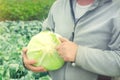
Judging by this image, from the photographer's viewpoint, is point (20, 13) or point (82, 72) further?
point (20, 13)

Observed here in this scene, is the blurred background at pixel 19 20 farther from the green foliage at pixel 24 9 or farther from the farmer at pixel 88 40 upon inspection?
the farmer at pixel 88 40

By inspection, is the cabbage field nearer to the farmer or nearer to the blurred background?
the blurred background

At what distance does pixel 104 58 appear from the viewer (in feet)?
5.85

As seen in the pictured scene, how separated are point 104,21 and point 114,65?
19 centimetres

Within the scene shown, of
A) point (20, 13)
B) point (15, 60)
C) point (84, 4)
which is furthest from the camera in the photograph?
point (20, 13)

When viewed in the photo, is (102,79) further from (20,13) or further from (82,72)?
(20,13)

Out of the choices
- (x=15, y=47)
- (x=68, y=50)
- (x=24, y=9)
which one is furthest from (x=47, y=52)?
(x=24, y=9)

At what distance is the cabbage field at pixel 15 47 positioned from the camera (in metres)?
3.39

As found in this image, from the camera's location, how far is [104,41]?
1835mm

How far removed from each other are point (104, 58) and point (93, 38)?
109 millimetres

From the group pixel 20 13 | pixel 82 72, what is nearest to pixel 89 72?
pixel 82 72

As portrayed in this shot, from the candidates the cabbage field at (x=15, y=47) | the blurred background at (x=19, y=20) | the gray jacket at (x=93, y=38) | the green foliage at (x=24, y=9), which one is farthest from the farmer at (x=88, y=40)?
the green foliage at (x=24, y=9)

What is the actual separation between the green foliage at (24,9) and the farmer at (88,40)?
2650 millimetres

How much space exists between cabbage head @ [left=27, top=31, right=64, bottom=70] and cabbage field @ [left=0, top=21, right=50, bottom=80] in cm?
131
